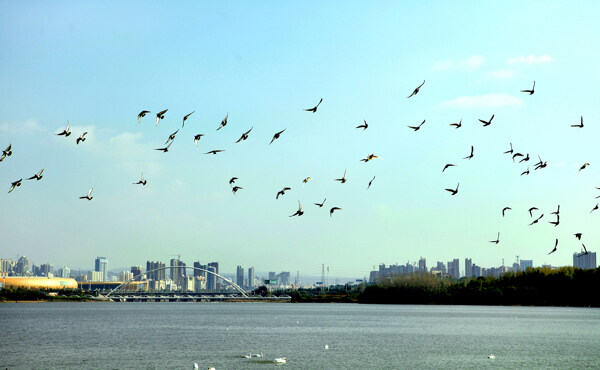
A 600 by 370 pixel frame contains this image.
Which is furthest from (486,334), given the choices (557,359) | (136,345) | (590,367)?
(136,345)

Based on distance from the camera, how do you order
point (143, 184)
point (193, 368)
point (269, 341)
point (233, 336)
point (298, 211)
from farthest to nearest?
point (233, 336), point (269, 341), point (193, 368), point (143, 184), point (298, 211)

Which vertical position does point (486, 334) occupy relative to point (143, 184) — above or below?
below

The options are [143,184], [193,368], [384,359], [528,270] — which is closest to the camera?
[143,184]

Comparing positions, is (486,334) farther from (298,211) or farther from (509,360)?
(298,211)

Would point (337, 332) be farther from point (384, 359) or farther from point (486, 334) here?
point (384, 359)

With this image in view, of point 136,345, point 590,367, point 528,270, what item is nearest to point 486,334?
point 590,367

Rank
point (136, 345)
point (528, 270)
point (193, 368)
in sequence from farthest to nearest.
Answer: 1. point (528, 270)
2. point (136, 345)
3. point (193, 368)

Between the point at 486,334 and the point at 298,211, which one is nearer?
the point at 298,211

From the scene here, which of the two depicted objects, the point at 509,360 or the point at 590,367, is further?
the point at 509,360

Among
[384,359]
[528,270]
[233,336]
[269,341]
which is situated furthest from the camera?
[528,270]
